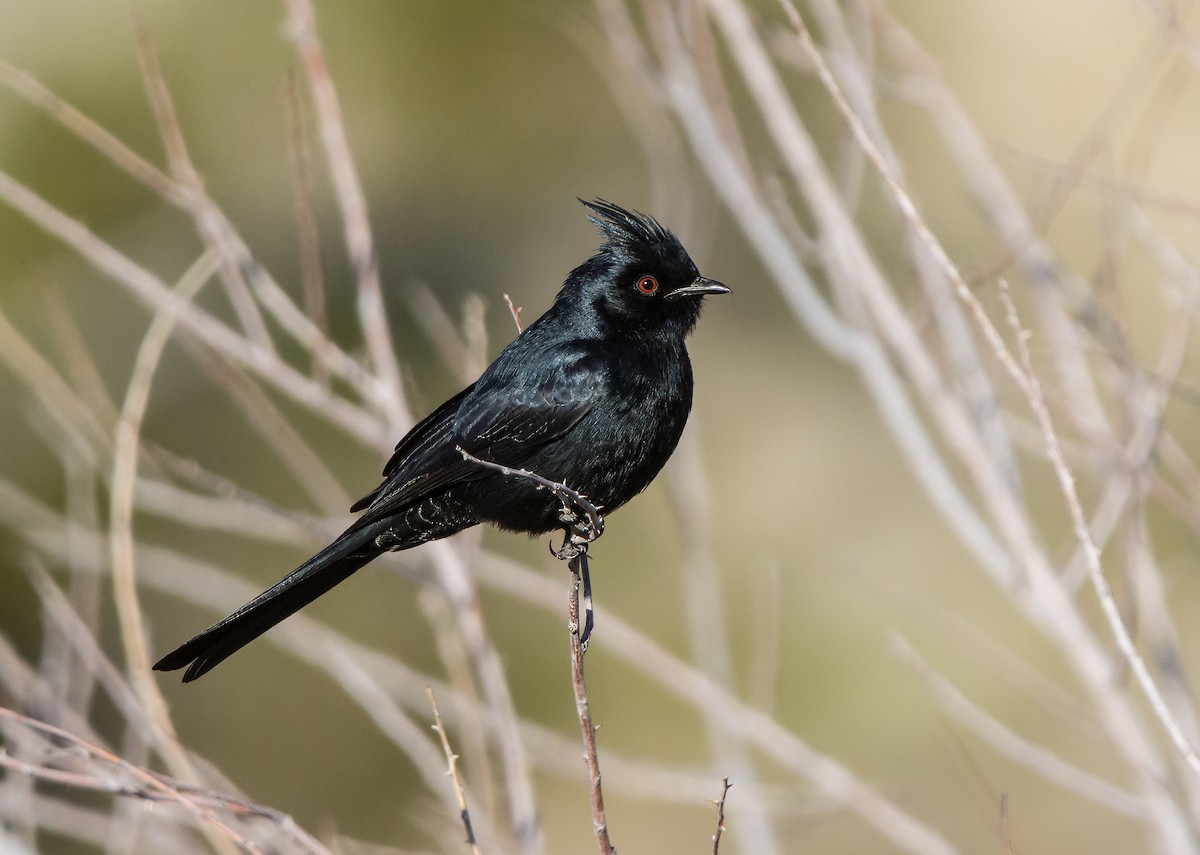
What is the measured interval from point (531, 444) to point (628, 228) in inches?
35.7

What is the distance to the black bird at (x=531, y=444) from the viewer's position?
409 cm

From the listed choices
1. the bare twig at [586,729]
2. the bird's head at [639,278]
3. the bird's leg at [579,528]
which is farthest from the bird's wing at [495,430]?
the bare twig at [586,729]

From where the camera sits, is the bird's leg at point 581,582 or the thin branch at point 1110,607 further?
the bird's leg at point 581,582

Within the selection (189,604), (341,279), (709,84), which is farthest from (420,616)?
(709,84)

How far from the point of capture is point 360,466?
26.9 feet

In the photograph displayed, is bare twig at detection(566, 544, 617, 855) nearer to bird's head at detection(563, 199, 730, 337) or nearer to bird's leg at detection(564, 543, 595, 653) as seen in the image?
bird's leg at detection(564, 543, 595, 653)

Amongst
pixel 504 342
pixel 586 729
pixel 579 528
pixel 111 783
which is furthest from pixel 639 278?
pixel 504 342

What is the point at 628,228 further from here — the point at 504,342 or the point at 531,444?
the point at 504,342

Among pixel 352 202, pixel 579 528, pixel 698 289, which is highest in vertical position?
pixel 352 202

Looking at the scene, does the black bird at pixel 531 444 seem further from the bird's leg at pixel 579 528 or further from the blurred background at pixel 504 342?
the blurred background at pixel 504 342

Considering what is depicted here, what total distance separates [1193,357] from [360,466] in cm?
513

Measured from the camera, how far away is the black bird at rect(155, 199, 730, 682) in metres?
4.09

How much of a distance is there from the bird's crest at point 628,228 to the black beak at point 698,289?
0.18m

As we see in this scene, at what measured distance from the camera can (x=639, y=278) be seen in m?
4.59
